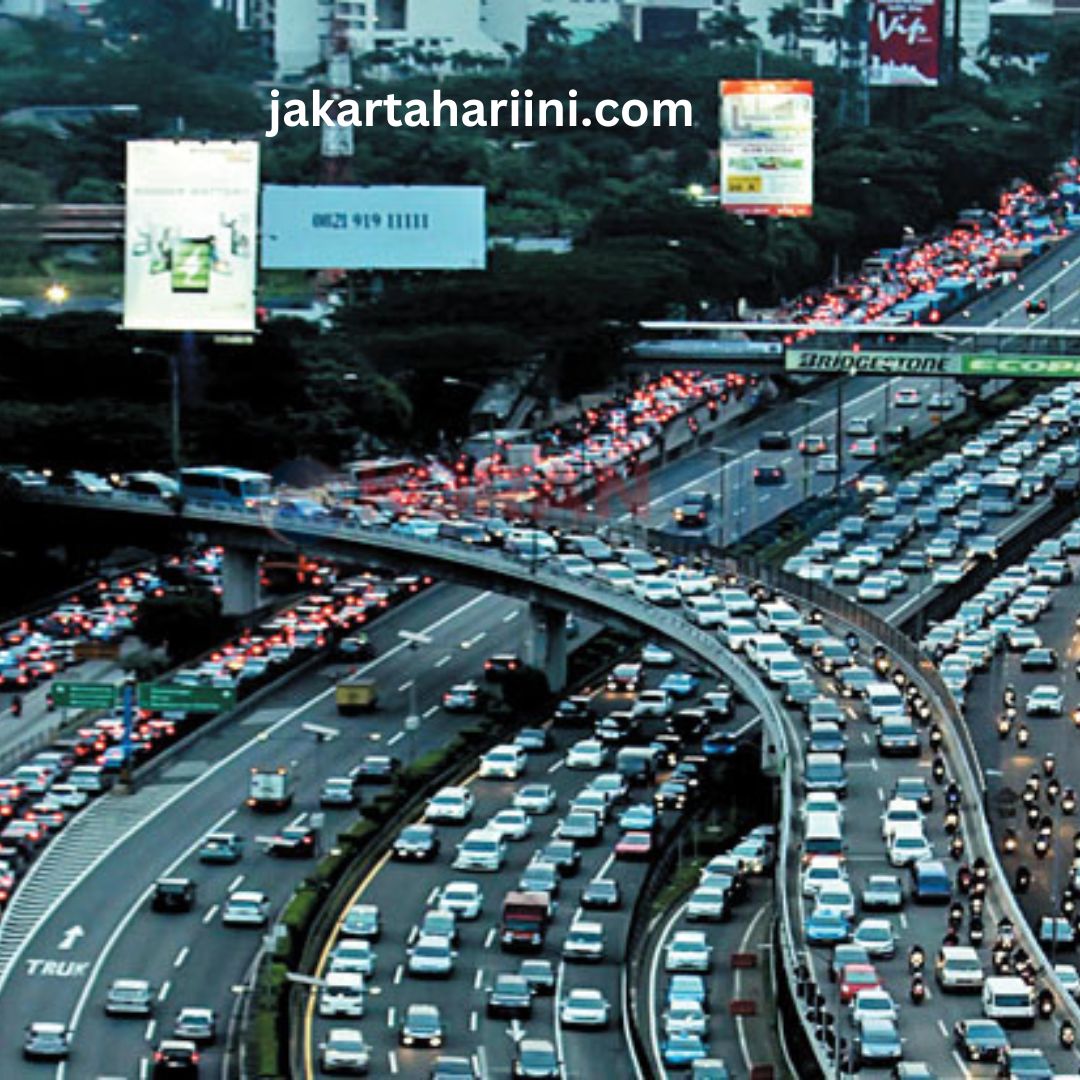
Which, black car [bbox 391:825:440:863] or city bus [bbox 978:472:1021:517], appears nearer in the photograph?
black car [bbox 391:825:440:863]

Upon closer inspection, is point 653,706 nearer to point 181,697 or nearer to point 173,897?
point 181,697

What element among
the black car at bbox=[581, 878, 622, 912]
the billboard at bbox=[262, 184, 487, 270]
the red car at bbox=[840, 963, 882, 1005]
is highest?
the billboard at bbox=[262, 184, 487, 270]

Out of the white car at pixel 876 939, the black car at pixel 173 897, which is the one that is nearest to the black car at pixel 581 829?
the black car at pixel 173 897

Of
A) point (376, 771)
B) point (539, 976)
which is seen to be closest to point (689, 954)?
point (539, 976)

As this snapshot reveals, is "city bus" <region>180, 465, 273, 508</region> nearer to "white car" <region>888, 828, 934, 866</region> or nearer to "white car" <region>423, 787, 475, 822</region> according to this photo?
"white car" <region>423, 787, 475, 822</region>

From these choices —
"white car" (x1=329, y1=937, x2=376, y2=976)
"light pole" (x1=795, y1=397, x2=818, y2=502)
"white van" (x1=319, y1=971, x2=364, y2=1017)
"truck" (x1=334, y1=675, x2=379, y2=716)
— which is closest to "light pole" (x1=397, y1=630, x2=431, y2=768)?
"truck" (x1=334, y1=675, x2=379, y2=716)

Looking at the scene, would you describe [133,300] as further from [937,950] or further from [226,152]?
[937,950]
